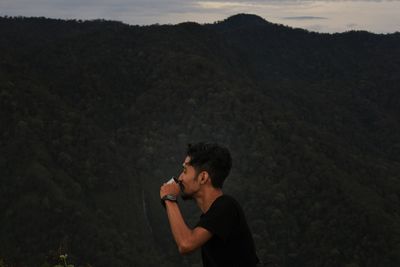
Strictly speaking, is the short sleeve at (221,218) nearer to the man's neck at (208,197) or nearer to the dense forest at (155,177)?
the man's neck at (208,197)

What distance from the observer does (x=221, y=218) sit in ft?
22.8

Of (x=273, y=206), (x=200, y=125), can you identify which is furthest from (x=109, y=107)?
(x=273, y=206)

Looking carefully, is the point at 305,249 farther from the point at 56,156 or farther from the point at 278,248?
the point at 56,156

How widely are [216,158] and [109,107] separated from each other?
19519 centimetres

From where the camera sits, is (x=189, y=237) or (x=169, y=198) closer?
(x=189, y=237)

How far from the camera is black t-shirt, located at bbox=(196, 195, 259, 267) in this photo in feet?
22.7

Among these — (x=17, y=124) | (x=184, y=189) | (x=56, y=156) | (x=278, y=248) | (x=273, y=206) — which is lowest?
(x=278, y=248)

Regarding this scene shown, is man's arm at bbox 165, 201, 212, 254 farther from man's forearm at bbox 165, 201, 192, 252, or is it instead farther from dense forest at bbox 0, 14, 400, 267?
dense forest at bbox 0, 14, 400, 267

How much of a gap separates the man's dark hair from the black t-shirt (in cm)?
34

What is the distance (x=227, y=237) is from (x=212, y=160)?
102cm

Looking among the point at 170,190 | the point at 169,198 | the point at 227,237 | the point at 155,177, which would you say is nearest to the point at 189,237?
the point at 227,237

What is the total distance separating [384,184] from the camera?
558 ft

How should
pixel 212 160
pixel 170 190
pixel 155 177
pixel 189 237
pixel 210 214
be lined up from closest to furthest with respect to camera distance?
pixel 189 237 < pixel 210 214 < pixel 212 160 < pixel 170 190 < pixel 155 177

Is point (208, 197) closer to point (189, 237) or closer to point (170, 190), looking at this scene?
point (170, 190)
